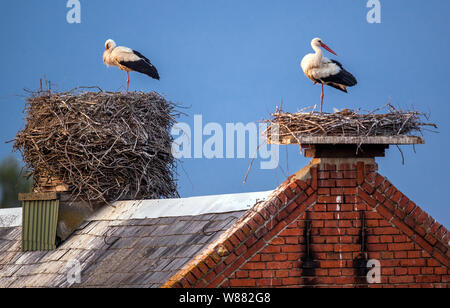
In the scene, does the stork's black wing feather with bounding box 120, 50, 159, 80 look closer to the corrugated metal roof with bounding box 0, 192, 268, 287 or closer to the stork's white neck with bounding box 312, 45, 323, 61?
the corrugated metal roof with bounding box 0, 192, 268, 287

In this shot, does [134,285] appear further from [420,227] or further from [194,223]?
[420,227]

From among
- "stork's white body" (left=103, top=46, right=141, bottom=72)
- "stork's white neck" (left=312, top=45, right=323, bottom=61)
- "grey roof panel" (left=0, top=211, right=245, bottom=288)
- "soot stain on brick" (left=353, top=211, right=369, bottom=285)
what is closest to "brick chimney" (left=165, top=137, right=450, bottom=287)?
"soot stain on brick" (left=353, top=211, right=369, bottom=285)

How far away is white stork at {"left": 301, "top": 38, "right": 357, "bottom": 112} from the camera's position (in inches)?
536

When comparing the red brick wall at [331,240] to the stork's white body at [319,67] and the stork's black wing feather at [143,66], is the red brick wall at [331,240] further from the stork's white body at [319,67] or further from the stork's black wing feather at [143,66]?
the stork's black wing feather at [143,66]

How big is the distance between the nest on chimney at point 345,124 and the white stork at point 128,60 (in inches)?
427

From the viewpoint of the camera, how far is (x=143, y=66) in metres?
20.5

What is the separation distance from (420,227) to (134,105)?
8.07 metres

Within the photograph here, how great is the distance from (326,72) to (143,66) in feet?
24.9

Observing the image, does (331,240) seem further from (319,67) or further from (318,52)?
(318,52)

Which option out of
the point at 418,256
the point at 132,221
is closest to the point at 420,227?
the point at 418,256

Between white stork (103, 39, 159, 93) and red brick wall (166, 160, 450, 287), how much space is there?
11.1m

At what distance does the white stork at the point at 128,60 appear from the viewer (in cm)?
2052

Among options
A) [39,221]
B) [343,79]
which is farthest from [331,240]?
[39,221]
